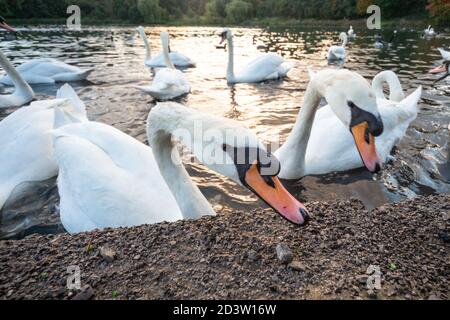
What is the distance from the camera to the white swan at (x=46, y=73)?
35.7 feet

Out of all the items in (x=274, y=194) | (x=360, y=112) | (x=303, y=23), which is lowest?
(x=274, y=194)

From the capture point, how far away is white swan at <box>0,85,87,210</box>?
449 cm

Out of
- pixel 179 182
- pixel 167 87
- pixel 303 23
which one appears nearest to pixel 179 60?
pixel 167 87

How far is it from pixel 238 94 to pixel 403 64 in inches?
358

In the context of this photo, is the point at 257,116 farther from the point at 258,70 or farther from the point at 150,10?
the point at 150,10

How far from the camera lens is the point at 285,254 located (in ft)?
8.71

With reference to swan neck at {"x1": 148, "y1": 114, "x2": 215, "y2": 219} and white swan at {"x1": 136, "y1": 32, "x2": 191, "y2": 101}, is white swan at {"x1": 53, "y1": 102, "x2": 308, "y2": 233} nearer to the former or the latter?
swan neck at {"x1": 148, "y1": 114, "x2": 215, "y2": 219}

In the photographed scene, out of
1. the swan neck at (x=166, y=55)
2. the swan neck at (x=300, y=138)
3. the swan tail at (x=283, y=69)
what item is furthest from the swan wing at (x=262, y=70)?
the swan neck at (x=300, y=138)

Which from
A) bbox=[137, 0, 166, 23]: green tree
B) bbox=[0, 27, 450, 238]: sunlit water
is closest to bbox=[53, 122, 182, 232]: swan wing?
bbox=[0, 27, 450, 238]: sunlit water

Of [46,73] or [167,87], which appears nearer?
[167,87]

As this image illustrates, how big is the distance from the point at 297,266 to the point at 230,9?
3000 inches

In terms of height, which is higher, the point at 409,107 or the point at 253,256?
the point at 409,107

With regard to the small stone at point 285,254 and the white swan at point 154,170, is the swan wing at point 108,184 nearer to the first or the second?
the white swan at point 154,170

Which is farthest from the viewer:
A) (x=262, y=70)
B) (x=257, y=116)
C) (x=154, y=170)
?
(x=262, y=70)
